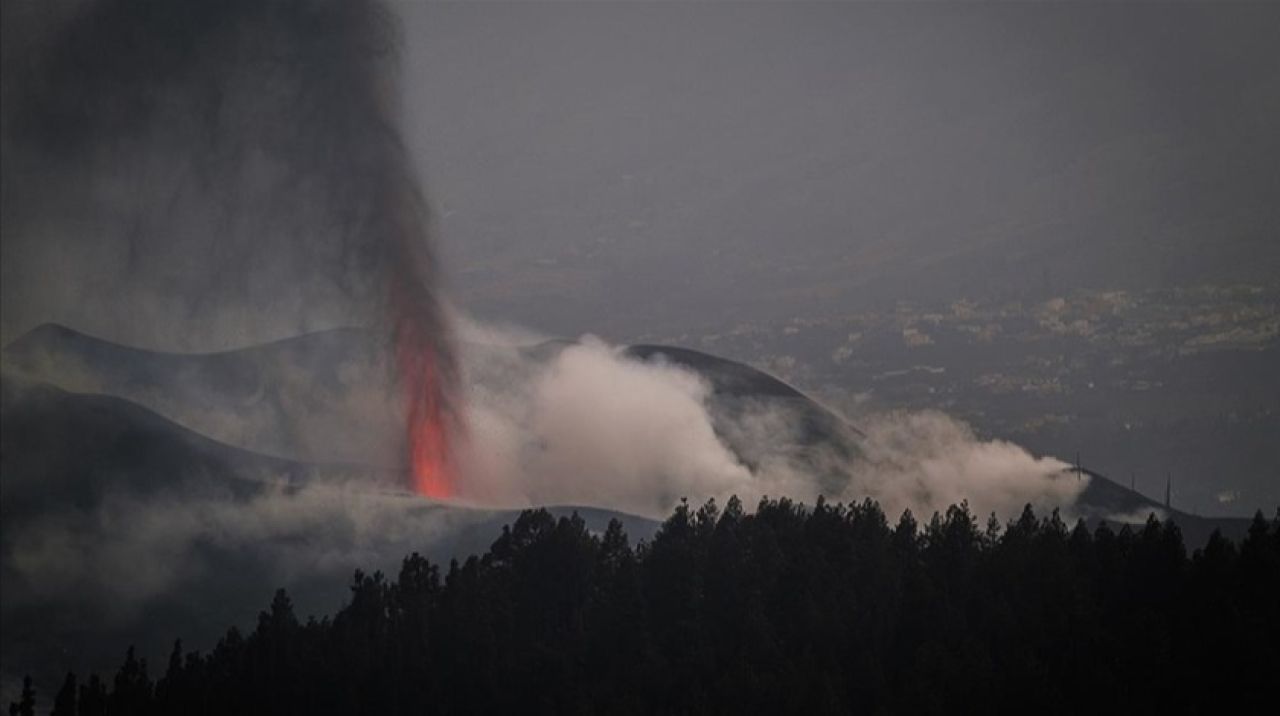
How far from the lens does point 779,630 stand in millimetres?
103438

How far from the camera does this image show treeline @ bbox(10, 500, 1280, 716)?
9325 centimetres

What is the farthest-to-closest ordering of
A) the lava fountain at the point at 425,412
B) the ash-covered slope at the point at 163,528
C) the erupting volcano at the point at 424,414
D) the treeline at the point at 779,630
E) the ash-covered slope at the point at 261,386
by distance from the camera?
the ash-covered slope at the point at 261,386 → the lava fountain at the point at 425,412 → the erupting volcano at the point at 424,414 → the ash-covered slope at the point at 163,528 → the treeline at the point at 779,630

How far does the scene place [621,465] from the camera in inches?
7141

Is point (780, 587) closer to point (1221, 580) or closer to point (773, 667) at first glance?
point (773, 667)

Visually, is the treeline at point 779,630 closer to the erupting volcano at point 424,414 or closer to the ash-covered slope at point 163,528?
the ash-covered slope at point 163,528

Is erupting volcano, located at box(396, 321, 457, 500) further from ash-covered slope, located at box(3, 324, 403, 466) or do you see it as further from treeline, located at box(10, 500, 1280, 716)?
treeline, located at box(10, 500, 1280, 716)

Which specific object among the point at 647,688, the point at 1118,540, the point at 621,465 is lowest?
the point at 647,688

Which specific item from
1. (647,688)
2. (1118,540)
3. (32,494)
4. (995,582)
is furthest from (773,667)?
(32,494)

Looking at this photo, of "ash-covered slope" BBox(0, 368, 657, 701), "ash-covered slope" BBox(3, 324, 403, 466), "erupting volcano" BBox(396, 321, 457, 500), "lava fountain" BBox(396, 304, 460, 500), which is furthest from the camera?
"ash-covered slope" BBox(3, 324, 403, 466)

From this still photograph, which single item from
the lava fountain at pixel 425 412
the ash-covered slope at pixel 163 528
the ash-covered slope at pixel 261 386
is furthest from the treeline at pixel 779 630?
the ash-covered slope at pixel 261 386

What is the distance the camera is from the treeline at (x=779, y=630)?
93250 millimetres

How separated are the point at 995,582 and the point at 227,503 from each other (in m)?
70.4

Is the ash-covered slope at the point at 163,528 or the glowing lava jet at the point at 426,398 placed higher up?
the glowing lava jet at the point at 426,398

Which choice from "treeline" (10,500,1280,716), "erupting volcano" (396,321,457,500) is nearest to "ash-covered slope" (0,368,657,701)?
"erupting volcano" (396,321,457,500)
